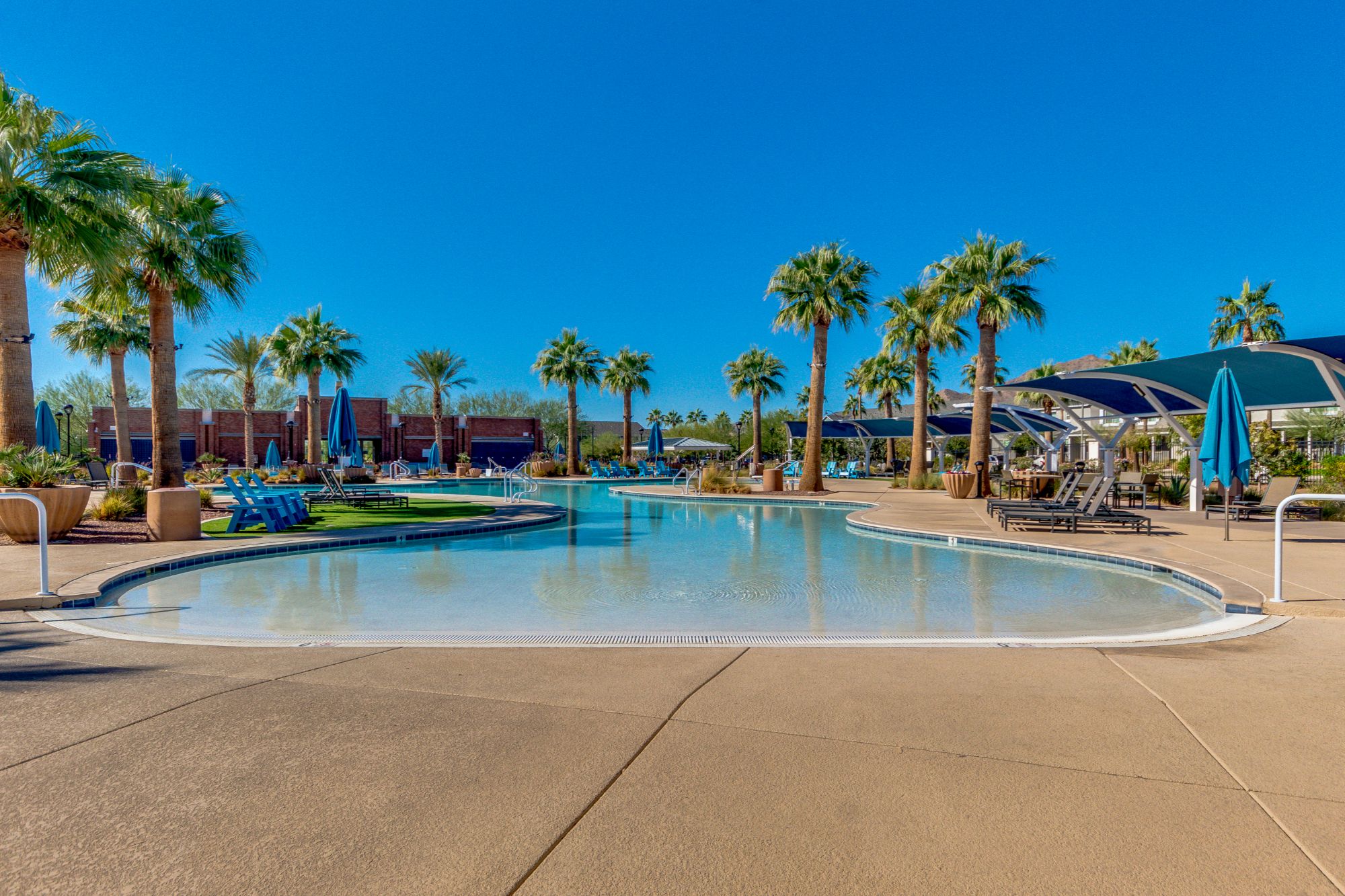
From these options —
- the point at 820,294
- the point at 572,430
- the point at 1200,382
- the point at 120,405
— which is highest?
the point at 820,294

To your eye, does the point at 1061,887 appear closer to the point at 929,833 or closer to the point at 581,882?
the point at 929,833

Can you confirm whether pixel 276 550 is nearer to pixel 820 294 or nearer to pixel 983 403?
pixel 820 294

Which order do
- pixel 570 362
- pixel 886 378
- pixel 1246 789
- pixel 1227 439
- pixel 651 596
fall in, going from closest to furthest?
pixel 1246 789, pixel 651 596, pixel 1227 439, pixel 570 362, pixel 886 378

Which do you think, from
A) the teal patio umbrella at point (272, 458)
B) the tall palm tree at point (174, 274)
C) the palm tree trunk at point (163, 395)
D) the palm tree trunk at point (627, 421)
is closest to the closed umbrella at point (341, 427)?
the tall palm tree at point (174, 274)

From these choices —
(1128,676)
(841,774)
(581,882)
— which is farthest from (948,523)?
(581,882)

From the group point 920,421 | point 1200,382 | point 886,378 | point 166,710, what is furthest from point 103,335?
point 886,378

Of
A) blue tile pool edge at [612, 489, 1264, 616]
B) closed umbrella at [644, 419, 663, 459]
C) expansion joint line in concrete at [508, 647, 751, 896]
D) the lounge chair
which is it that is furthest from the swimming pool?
closed umbrella at [644, 419, 663, 459]

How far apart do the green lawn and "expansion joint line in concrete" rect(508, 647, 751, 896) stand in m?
9.45

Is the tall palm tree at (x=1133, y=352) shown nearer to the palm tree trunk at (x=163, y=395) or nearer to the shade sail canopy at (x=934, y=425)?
the shade sail canopy at (x=934, y=425)

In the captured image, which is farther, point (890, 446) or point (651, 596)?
point (890, 446)

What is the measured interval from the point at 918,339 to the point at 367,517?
17.3 metres

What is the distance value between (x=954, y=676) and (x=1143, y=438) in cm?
3840

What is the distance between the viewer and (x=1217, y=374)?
35.8ft

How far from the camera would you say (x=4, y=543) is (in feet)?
31.2
